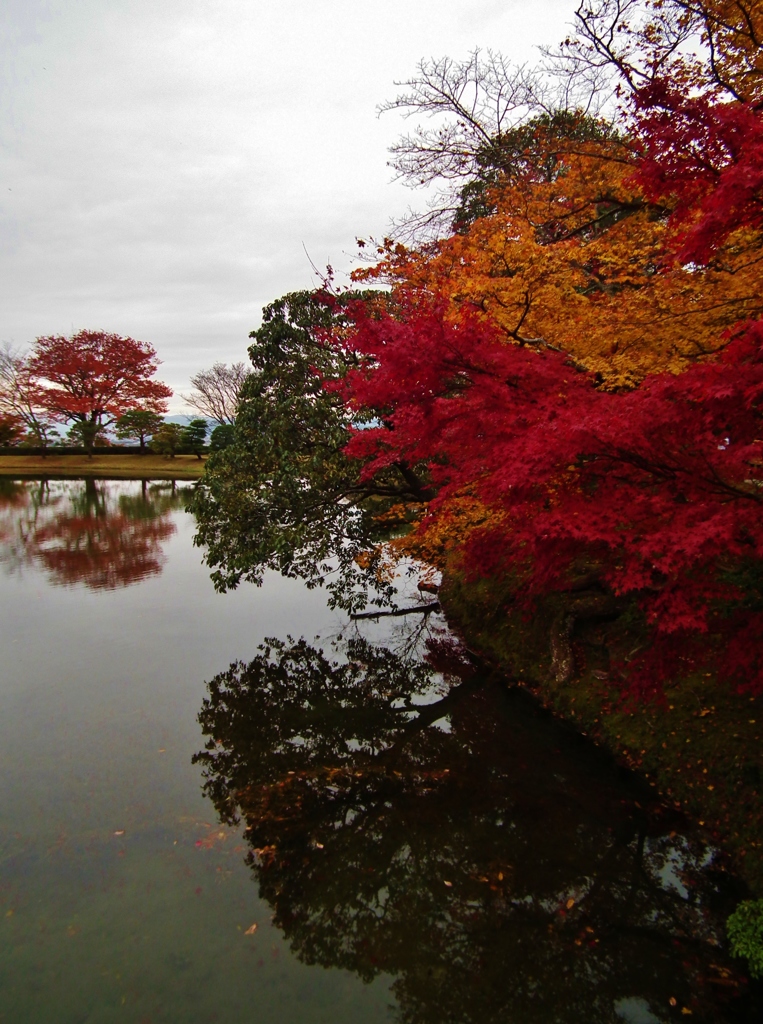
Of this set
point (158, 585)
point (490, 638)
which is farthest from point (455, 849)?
point (158, 585)

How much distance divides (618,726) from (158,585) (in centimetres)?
1216

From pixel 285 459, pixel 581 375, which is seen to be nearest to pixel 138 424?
pixel 285 459

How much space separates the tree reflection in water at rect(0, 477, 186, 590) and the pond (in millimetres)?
7062

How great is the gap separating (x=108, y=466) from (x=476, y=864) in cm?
4240

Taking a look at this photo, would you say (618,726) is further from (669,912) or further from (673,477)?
(673,477)

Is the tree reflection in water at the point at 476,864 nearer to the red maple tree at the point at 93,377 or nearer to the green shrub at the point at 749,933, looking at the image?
the green shrub at the point at 749,933

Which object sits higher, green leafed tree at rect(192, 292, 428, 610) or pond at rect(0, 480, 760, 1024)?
green leafed tree at rect(192, 292, 428, 610)

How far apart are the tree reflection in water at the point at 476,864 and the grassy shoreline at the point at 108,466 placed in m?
32.7

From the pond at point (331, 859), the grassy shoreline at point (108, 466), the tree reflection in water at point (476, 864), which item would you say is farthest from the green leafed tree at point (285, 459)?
the grassy shoreline at point (108, 466)

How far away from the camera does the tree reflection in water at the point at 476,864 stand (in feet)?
13.6

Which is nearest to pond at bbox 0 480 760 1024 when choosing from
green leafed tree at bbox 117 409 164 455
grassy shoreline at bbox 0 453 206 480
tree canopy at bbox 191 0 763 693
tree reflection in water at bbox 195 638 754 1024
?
tree reflection in water at bbox 195 638 754 1024

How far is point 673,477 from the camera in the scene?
4.54 meters

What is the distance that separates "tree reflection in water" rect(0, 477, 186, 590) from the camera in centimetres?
1694

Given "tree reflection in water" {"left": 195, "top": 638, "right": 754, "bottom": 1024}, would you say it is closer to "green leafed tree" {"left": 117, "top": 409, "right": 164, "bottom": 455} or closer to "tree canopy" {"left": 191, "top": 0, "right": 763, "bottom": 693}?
"tree canopy" {"left": 191, "top": 0, "right": 763, "bottom": 693}
